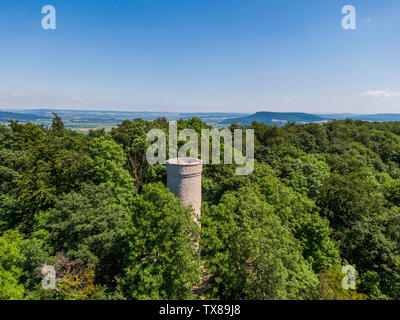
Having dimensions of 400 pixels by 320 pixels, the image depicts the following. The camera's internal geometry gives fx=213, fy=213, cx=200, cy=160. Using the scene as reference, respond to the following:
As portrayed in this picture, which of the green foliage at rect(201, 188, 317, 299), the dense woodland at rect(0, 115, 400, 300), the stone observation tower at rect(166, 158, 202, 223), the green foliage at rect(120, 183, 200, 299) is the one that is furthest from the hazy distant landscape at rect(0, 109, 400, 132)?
the green foliage at rect(201, 188, 317, 299)

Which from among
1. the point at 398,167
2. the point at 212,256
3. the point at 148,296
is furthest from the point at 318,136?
the point at 148,296

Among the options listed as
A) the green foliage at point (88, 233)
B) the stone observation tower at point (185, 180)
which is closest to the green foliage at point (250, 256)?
the stone observation tower at point (185, 180)

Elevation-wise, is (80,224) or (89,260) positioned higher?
(80,224)

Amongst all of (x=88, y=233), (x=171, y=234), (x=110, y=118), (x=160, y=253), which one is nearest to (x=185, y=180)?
(x=171, y=234)

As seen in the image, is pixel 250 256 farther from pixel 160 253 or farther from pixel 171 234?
pixel 160 253

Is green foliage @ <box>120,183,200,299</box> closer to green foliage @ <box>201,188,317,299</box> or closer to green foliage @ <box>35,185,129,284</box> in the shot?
green foliage @ <box>201,188,317,299</box>

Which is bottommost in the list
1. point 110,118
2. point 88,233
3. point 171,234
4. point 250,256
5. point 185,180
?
point 250,256
